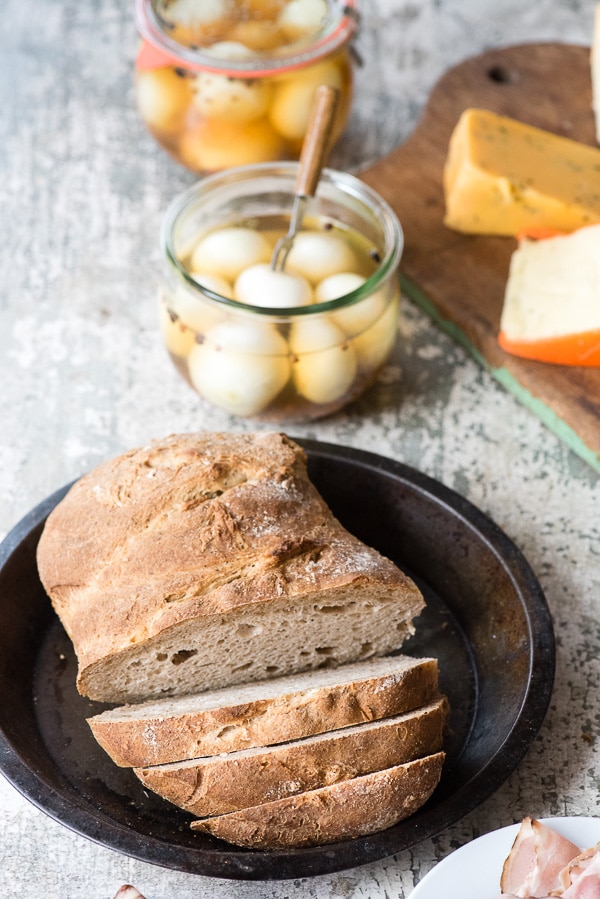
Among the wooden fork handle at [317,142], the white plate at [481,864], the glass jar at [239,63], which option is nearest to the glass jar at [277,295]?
the wooden fork handle at [317,142]

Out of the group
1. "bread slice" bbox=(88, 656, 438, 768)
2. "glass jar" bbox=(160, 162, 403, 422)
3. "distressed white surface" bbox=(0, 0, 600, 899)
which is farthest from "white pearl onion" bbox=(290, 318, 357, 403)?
"bread slice" bbox=(88, 656, 438, 768)

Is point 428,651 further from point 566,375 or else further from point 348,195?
point 348,195

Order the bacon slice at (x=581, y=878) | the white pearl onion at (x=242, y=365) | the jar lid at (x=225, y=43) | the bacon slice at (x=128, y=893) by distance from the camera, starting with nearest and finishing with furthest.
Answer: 1. the bacon slice at (x=581, y=878)
2. the bacon slice at (x=128, y=893)
3. the white pearl onion at (x=242, y=365)
4. the jar lid at (x=225, y=43)

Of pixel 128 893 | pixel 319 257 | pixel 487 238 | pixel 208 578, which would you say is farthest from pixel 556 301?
pixel 128 893

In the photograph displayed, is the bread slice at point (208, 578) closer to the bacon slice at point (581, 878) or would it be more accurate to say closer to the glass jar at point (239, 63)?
the bacon slice at point (581, 878)

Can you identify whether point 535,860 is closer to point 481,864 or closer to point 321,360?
point 481,864

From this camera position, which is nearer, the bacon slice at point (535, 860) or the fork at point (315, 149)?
the bacon slice at point (535, 860)

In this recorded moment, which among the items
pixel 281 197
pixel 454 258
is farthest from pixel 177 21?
pixel 454 258
